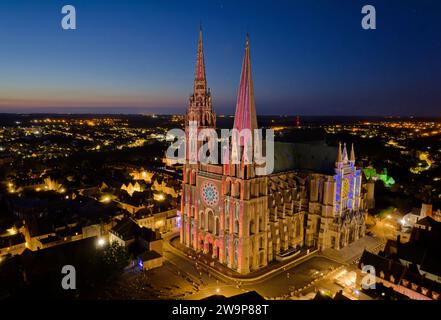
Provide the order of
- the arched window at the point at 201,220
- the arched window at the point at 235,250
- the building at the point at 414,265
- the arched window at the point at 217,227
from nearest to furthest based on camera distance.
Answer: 1. the building at the point at 414,265
2. the arched window at the point at 235,250
3. the arched window at the point at 217,227
4. the arched window at the point at 201,220

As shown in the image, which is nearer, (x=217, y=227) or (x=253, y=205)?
(x=253, y=205)

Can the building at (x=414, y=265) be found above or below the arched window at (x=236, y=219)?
below

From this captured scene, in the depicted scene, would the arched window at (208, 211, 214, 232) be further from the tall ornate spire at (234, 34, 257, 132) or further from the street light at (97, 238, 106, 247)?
the street light at (97, 238, 106, 247)

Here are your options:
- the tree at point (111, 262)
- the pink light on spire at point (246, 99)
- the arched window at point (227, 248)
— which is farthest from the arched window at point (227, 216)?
the tree at point (111, 262)

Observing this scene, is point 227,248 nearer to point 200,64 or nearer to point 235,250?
point 235,250

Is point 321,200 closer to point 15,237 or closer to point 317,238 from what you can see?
point 317,238

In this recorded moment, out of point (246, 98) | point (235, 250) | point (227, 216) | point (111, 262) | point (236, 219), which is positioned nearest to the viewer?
point (111, 262)

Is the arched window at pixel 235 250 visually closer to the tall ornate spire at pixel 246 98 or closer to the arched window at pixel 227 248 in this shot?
the arched window at pixel 227 248

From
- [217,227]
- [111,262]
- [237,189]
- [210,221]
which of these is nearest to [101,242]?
[111,262]
